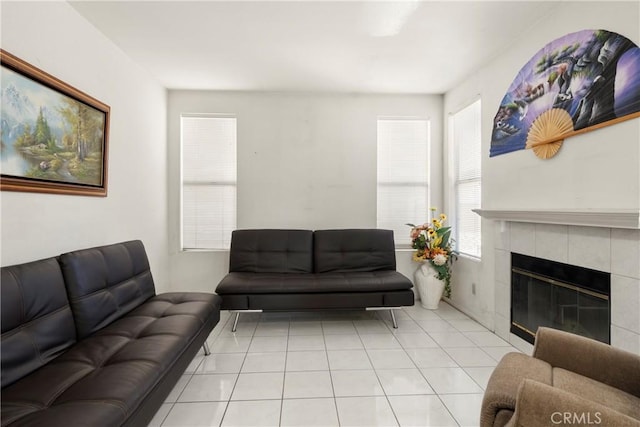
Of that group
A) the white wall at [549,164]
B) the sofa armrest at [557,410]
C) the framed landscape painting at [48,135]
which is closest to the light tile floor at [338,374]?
the white wall at [549,164]

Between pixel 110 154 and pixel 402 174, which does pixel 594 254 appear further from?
pixel 110 154

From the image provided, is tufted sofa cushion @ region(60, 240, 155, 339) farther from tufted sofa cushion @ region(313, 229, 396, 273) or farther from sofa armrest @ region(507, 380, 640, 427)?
sofa armrest @ region(507, 380, 640, 427)

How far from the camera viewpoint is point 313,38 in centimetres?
253

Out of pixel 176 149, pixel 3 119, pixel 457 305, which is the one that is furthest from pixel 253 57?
pixel 457 305

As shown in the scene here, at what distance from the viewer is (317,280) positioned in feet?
9.88

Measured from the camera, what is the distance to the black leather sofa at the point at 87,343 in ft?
3.79

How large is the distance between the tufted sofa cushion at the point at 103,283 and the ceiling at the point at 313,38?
1778 millimetres

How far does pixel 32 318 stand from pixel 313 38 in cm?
268

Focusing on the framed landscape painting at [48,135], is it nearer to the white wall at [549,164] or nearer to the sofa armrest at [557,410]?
the sofa armrest at [557,410]

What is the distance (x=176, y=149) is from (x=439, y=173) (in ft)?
11.1

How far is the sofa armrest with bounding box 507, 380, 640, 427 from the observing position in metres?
0.94

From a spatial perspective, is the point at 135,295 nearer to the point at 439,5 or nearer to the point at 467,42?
the point at 439,5

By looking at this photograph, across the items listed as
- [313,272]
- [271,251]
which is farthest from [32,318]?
[313,272]

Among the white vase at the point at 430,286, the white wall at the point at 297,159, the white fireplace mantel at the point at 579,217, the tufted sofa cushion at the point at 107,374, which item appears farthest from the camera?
the white wall at the point at 297,159
